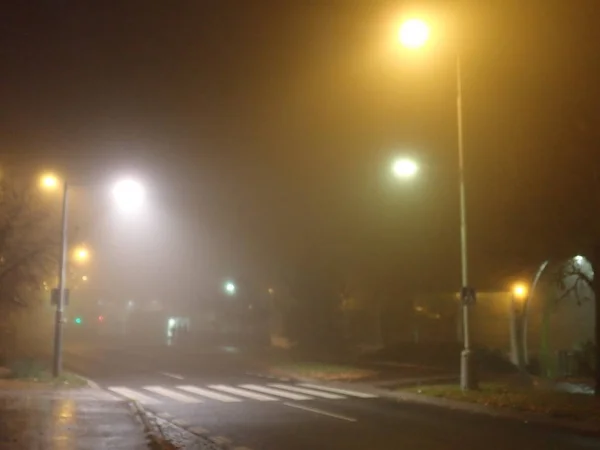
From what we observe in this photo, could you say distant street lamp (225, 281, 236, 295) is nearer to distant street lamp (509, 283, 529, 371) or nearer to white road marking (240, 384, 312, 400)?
distant street lamp (509, 283, 529, 371)

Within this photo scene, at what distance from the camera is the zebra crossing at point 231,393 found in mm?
22000

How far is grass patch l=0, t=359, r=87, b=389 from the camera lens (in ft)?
79.7

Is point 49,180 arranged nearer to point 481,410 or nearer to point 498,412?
point 481,410

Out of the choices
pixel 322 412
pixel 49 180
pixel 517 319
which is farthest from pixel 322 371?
pixel 322 412

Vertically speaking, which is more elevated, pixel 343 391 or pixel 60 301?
pixel 60 301

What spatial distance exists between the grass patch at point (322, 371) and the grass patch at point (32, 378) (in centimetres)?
860

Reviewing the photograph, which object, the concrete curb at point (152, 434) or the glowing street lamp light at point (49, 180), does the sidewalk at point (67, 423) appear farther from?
the glowing street lamp light at point (49, 180)

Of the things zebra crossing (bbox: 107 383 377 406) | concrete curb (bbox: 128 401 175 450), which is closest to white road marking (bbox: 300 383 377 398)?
zebra crossing (bbox: 107 383 377 406)

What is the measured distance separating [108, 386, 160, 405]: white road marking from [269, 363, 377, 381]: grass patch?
7.56 metres

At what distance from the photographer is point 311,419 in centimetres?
1753

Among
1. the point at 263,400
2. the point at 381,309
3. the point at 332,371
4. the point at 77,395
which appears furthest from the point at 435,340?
the point at 77,395

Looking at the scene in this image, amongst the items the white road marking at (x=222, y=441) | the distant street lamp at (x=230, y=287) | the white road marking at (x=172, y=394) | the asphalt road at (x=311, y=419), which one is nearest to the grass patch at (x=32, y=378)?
the asphalt road at (x=311, y=419)

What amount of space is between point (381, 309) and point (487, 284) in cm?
1003

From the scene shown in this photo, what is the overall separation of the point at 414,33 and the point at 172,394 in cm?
1204
